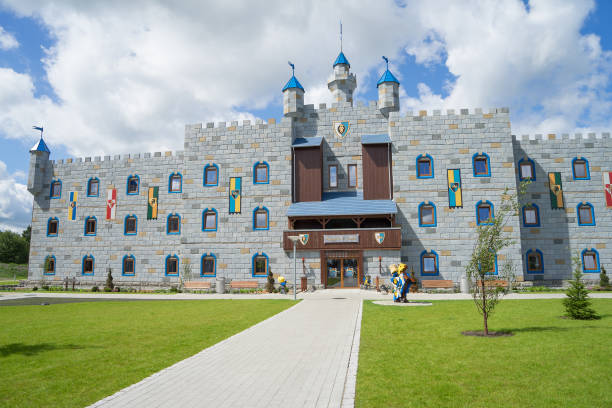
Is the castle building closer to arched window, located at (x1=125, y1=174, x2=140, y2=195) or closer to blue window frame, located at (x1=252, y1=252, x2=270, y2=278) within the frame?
→ blue window frame, located at (x1=252, y1=252, x2=270, y2=278)

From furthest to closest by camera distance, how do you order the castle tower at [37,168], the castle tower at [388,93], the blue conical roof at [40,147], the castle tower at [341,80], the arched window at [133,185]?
the castle tower at [341,80] → the blue conical roof at [40,147] → the castle tower at [37,168] → the arched window at [133,185] → the castle tower at [388,93]

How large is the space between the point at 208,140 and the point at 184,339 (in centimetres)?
2154

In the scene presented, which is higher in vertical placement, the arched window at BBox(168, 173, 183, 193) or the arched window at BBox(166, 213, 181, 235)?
the arched window at BBox(168, 173, 183, 193)

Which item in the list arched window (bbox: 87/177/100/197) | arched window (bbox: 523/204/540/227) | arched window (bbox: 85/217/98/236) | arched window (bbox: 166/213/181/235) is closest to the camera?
arched window (bbox: 523/204/540/227)

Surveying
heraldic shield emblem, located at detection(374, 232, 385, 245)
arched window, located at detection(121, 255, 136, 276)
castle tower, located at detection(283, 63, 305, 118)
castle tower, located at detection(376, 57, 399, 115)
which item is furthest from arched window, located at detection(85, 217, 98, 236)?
castle tower, located at detection(376, 57, 399, 115)

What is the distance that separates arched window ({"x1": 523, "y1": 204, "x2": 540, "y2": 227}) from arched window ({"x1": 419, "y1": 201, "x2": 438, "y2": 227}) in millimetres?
6873

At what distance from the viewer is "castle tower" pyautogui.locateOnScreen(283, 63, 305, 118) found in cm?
2966

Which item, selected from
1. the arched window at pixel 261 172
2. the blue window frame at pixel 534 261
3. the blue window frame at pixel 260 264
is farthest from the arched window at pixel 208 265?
the blue window frame at pixel 534 261

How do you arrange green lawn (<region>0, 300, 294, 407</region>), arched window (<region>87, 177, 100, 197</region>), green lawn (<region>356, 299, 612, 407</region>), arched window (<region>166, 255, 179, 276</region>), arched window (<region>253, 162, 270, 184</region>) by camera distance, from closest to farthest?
green lawn (<region>356, 299, 612, 407</region>) → green lawn (<region>0, 300, 294, 407</region>) → arched window (<region>253, 162, 270, 184</region>) → arched window (<region>166, 255, 179, 276</region>) → arched window (<region>87, 177, 100, 197</region>)

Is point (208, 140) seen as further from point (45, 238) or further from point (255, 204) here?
point (45, 238)

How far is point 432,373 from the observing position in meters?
7.14

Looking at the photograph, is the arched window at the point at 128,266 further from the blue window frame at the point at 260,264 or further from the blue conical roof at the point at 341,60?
the blue conical roof at the point at 341,60

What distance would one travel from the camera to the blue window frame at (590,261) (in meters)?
27.0

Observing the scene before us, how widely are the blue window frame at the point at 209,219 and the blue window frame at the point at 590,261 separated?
84.6 ft
